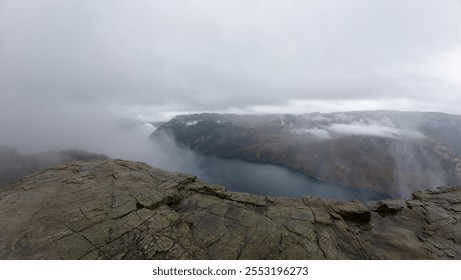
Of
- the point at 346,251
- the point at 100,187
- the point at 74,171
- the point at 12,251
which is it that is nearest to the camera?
the point at 12,251

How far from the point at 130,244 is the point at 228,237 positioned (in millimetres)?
6696

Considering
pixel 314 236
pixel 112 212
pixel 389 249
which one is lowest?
pixel 389 249

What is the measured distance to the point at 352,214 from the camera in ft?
72.7

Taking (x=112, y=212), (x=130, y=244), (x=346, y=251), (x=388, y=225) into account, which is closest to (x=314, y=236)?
(x=346, y=251)

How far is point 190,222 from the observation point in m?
18.3

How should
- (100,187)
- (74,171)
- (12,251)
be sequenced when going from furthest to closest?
(74,171) → (100,187) → (12,251)

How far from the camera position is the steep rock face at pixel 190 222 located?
15.0 m

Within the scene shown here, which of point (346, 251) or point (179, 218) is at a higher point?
point (179, 218)

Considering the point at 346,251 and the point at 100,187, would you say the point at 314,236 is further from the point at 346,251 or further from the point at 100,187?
the point at 100,187

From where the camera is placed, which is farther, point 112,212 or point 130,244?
point 112,212

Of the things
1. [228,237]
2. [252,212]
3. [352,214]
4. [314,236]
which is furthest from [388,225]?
[228,237]

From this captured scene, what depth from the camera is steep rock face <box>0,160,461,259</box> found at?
49.1ft

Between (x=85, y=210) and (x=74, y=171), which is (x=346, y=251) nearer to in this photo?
(x=85, y=210)

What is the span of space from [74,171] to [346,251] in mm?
28671
